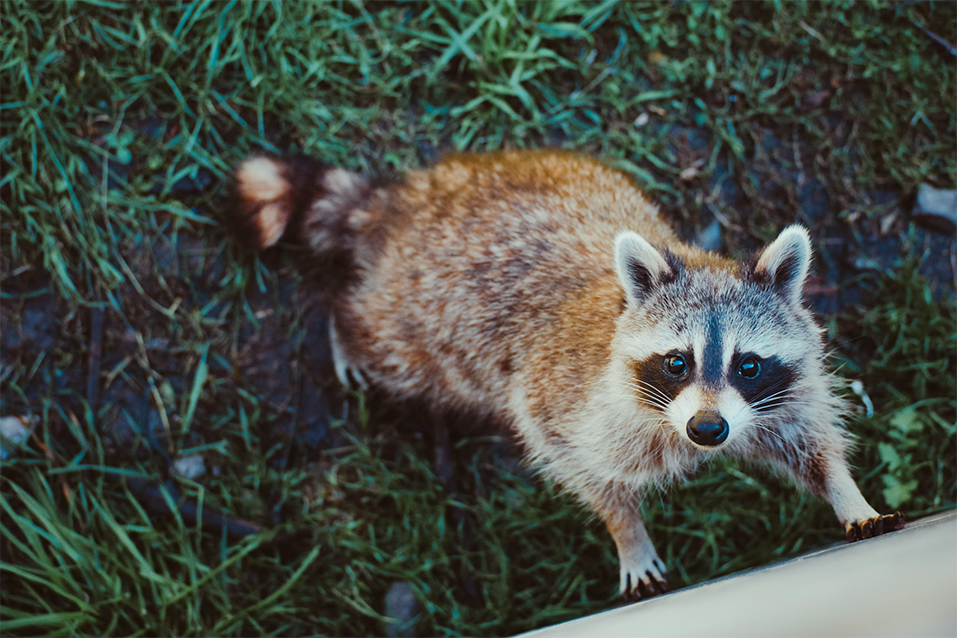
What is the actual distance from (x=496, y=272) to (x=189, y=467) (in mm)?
1695

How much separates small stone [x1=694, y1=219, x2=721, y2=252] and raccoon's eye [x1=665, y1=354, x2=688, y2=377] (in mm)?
1517

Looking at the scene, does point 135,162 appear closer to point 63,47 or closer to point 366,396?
point 63,47

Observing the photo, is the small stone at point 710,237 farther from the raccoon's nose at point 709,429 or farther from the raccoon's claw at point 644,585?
the raccoon's nose at point 709,429

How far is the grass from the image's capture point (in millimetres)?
3119

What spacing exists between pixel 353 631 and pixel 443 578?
43 cm

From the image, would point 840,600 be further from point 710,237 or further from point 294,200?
point 294,200

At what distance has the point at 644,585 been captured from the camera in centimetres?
279

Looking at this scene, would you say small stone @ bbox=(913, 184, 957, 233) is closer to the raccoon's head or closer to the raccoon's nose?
the raccoon's head

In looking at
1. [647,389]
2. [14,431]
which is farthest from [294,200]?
[647,389]

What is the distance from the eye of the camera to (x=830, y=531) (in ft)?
10.2

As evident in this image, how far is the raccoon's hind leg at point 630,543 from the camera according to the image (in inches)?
106

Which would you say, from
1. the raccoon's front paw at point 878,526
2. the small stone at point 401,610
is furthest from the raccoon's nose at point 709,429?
the small stone at point 401,610

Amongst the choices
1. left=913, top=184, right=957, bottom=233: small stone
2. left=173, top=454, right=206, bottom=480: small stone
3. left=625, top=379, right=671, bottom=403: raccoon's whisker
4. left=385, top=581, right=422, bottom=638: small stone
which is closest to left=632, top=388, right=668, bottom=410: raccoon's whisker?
left=625, top=379, right=671, bottom=403: raccoon's whisker

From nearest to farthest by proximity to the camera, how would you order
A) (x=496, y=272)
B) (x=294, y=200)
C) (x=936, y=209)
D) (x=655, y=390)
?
(x=655, y=390)
(x=496, y=272)
(x=294, y=200)
(x=936, y=209)
